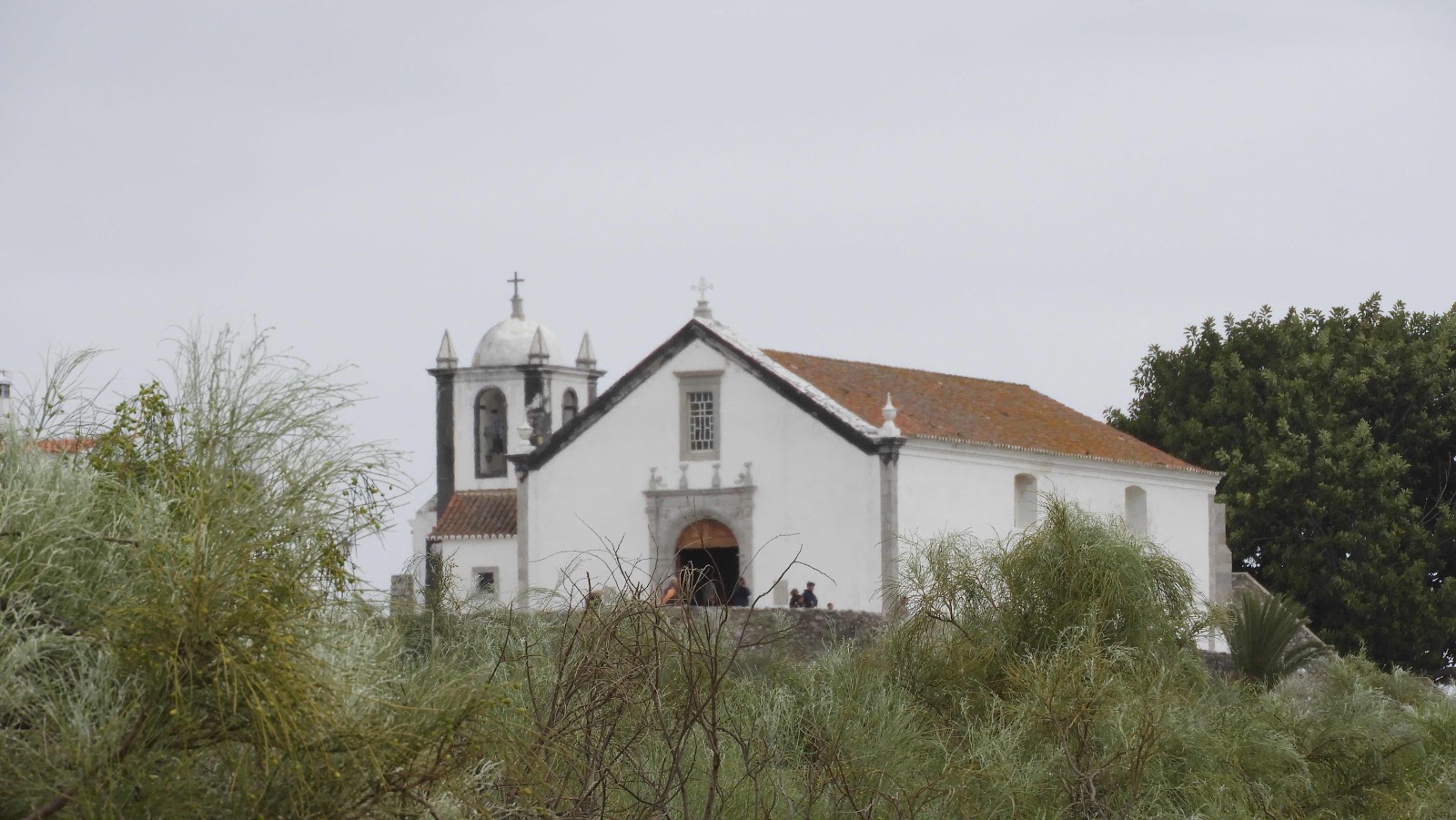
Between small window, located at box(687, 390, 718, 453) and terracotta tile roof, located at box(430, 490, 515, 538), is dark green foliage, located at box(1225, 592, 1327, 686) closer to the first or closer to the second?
small window, located at box(687, 390, 718, 453)

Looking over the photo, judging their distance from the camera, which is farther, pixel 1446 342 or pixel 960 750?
pixel 1446 342

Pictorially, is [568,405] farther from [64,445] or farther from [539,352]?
[64,445]

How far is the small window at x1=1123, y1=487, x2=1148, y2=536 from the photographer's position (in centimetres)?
3609

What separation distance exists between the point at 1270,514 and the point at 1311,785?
24672mm

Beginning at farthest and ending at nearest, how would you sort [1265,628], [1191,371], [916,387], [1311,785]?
1. [1191,371]
2. [916,387]
3. [1265,628]
4. [1311,785]

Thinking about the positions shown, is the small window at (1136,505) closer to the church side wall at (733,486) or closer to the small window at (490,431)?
the church side wall at (733,486)

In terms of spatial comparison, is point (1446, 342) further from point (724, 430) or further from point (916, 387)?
point (724, 430)

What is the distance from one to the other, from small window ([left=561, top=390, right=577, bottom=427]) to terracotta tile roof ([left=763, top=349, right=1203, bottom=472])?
15840 mm

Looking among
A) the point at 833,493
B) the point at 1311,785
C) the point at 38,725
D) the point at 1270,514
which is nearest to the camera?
the point at 38,725

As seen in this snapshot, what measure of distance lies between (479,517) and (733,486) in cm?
832

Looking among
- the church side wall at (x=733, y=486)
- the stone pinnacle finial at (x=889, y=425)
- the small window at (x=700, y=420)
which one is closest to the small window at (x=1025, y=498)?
the stone pinnacle finial at (x=889, y=425)

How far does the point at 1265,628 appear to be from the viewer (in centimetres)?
2258

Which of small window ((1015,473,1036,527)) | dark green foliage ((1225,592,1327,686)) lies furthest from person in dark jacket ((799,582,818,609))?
dark green foliage ((1225,592,1327,686))

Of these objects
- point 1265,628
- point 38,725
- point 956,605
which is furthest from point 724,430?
point 38,725
